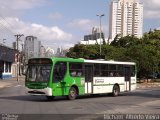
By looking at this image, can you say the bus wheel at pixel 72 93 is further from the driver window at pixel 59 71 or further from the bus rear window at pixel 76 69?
the driver window at pixel 59 71

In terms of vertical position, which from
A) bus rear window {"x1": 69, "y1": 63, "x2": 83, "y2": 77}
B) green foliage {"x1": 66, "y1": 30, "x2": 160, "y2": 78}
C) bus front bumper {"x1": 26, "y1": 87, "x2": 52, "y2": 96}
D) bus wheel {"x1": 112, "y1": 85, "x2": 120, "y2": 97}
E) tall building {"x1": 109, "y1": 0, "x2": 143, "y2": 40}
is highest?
tall building {"x1": 109, "y1": 0, "x2": 143, "y2": 40}

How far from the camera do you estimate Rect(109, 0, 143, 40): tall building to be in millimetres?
150125

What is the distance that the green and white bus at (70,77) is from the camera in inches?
970

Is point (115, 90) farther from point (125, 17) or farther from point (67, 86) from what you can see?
point (125, 17)

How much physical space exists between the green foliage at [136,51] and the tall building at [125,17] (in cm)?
4692

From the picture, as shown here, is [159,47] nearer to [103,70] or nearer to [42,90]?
[103,70]

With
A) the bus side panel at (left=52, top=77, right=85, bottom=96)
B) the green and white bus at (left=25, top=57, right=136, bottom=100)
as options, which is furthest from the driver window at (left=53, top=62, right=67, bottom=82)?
the bus side panel at (left=52, top=77, right=85, bottom=96)

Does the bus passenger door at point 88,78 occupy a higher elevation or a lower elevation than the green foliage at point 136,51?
lower

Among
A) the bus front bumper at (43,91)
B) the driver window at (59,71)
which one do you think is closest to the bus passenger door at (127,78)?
the driver window at (59,71)

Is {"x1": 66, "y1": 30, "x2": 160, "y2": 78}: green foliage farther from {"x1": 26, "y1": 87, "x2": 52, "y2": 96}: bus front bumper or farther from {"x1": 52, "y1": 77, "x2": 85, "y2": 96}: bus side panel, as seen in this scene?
{"x1": 26, "y1": 87, "x2": 52, "y2": 96}: bus front bumper

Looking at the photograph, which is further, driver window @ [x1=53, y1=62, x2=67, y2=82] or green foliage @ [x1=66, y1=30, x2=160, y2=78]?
green foliage @ [x1=66, y1=30, x2=160, y2=78]

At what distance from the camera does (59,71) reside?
2516 centimetres

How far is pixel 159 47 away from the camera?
Result: 83.1 meters

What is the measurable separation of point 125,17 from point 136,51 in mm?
90509
